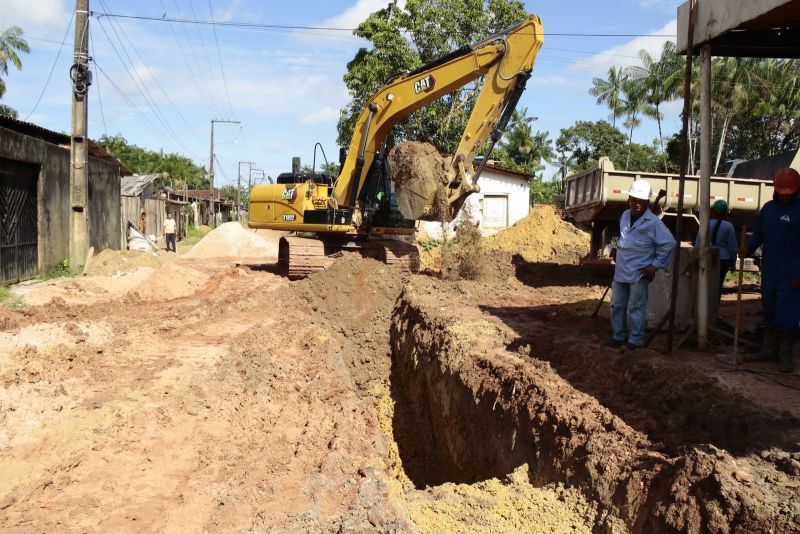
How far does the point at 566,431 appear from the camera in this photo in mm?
4750

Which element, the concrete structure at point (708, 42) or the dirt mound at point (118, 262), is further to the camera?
the dirt mound at point (118, 262)

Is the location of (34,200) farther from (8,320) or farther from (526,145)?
(526,145)

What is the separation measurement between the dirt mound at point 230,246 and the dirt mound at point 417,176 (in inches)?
550

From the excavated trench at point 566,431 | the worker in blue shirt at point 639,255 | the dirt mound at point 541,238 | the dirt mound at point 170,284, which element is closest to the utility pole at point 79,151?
the dirt mound at point 170,284

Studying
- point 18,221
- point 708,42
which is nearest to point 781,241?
point 708,42

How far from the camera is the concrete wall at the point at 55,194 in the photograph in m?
13.7

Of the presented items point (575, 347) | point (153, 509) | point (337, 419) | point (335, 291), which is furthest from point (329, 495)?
point (335, 291)

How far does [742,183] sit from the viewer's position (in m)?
11.7

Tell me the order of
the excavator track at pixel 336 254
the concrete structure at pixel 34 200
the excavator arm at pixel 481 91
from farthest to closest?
the concrete structure at pixel 34 200
the excavator track at pixel 336 254
the excavator arm at pixel 481 91

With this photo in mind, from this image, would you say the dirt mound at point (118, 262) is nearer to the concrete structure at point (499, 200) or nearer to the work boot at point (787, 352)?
the concrete structure at point (499, 200)

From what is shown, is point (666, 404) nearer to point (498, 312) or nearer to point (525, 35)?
point (498, 312)

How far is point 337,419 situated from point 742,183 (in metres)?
8.88

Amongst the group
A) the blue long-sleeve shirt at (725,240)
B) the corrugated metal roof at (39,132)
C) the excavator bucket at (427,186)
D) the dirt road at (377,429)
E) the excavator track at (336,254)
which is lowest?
the dirt road at (377,429)

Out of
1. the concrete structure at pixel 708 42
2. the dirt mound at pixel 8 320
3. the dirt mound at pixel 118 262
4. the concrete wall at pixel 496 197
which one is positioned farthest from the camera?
the concrete wall at pixel 496 197
